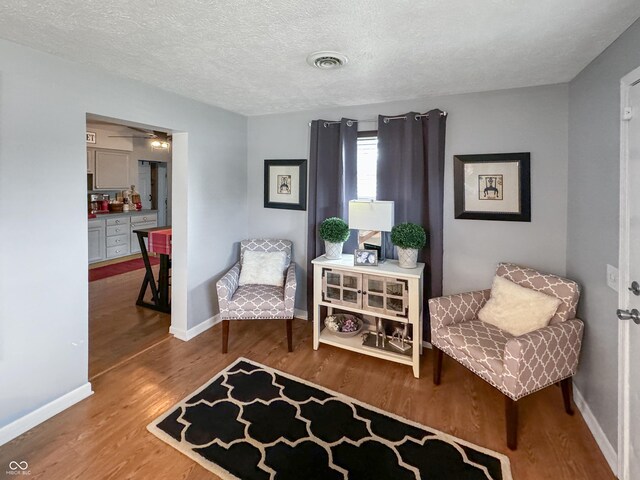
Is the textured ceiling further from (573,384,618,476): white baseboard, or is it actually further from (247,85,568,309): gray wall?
(573,384,618,476): white baseboard

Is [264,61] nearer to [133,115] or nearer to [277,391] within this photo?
[133,115]

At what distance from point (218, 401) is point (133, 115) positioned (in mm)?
2199

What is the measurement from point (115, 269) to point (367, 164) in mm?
4949

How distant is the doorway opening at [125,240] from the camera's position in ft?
10.6

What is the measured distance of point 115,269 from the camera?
5.79 metres

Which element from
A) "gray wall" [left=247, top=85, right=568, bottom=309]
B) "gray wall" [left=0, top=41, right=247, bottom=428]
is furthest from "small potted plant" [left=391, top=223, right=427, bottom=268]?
"gray wall" [left=0, top=41, right=247, bottom=428]

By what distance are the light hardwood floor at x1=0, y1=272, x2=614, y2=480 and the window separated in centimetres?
157

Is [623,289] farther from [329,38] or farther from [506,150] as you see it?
[329,38]

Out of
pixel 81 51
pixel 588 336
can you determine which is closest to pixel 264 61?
pixel 81 51

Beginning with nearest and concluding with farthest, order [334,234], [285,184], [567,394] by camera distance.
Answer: [567,394] < [334,234] < [285,184]

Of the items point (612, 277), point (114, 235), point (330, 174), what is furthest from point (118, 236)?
point (612, 277)

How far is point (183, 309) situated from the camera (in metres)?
3.24

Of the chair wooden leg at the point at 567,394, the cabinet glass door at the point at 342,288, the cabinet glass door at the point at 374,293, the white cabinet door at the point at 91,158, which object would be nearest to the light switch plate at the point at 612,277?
the chair wooden leg at the point at 567,394

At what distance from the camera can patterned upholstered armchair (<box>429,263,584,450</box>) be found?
1.88 meters
